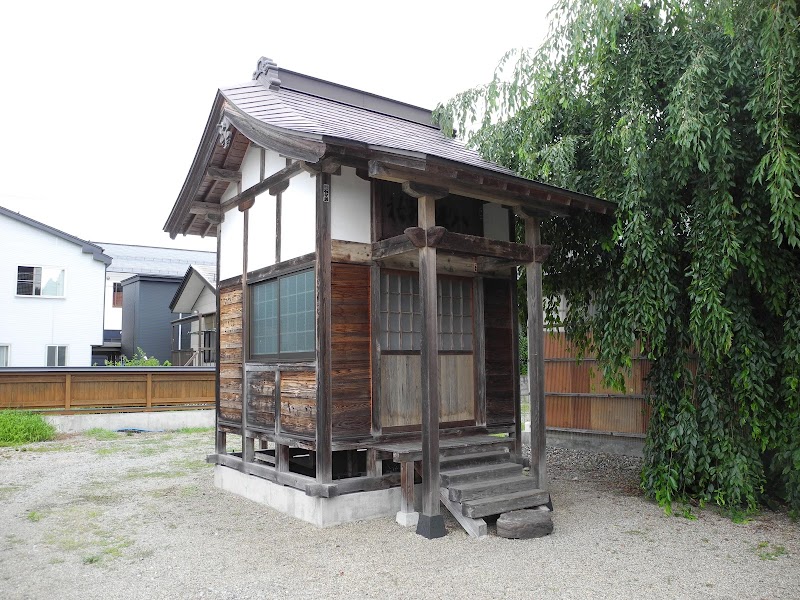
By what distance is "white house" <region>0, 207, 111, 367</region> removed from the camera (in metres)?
22.4

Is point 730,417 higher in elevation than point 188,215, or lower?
lower

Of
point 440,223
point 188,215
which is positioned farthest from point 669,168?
point 188,215

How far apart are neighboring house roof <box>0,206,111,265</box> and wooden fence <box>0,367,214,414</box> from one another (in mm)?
9122

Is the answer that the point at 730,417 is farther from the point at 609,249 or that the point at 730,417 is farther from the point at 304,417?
the point at 304,417

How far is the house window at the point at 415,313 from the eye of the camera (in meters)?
7.25

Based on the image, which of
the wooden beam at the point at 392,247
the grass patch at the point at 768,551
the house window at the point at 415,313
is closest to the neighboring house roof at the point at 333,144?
the wooden beam at the point at 392,247

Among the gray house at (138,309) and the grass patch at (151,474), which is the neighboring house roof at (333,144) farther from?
the gray house at (138,309)

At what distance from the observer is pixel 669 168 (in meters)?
6.91

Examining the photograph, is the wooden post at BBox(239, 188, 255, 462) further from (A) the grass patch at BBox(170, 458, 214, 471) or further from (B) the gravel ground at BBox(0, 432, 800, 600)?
(A) the grass patch at BBox(170, 458, 214, 471)

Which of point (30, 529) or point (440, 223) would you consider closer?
point (30, 529)

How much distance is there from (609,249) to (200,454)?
8.22 metres

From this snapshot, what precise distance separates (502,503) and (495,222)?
3530 millimetres

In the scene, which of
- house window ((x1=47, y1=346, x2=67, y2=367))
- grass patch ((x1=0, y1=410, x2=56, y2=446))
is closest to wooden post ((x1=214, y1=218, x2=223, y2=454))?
grass patch ((x1=0, y1=410, x2=56, y2=446))

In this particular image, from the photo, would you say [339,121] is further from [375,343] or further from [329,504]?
[329,504]
